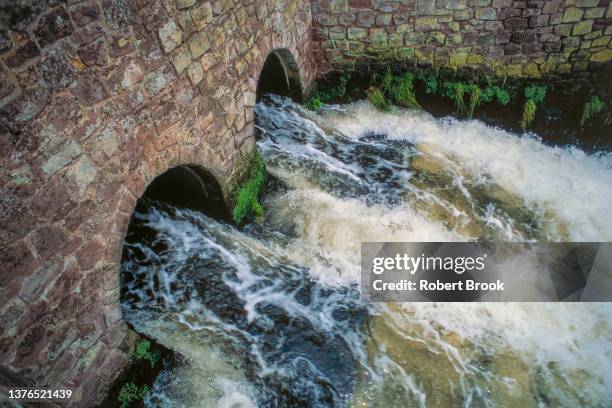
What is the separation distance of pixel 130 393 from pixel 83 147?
6.03 ft

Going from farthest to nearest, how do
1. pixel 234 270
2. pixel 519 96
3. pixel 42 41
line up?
pixel 519 96 → pixel 234 270 → pixel 42 41

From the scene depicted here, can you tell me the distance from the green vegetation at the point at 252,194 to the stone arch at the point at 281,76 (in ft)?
5.12

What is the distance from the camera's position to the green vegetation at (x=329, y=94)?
20.1 ft

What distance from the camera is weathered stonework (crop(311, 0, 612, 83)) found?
5039 millimetres

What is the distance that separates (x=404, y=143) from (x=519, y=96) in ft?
6.12

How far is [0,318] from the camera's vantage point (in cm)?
212

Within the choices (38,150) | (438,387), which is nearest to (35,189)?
(38,150)

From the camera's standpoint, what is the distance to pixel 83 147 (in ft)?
7.90

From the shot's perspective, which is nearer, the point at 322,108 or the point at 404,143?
the point at 404,143

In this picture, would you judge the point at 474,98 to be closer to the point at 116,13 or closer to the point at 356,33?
the point at 356,33

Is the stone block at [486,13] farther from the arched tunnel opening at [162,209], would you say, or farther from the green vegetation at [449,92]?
the arched tunnel opening at [162,209]

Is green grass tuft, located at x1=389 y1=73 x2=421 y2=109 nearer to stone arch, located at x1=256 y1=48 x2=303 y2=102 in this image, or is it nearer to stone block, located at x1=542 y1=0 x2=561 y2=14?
stone arch, located at x1=256 y1=48 x2=303 y2=102

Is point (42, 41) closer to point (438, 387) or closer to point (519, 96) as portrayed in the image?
point (438, 387)
